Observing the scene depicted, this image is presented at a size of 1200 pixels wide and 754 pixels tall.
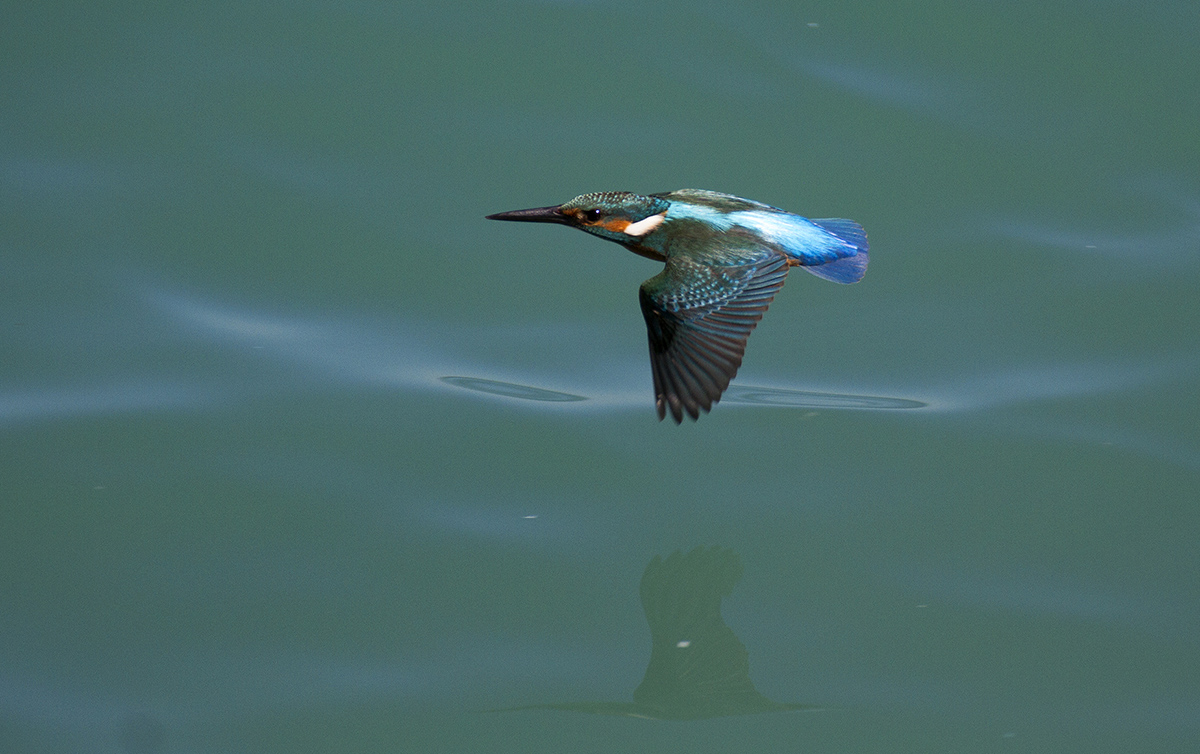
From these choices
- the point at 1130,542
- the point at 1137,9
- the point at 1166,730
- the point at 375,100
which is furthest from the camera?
the point at 1137,9

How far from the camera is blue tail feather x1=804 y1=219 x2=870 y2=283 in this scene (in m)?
4.17

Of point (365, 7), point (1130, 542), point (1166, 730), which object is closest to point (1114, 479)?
point (1130, 542)

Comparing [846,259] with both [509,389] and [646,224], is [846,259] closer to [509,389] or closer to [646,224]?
[646,224]

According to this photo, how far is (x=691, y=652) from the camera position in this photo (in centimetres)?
346

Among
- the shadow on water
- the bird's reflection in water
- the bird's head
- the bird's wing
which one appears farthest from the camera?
the shadow on water

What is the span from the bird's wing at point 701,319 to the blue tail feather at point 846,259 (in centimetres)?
28

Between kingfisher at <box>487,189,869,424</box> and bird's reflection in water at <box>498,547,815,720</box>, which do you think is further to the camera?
kingfisher at <box>487,189,869,424</box>

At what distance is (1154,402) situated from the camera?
423cm

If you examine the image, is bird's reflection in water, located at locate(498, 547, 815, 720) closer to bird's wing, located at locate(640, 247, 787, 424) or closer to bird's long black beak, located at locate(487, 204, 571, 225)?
bird's wing, located at locate(640, 247, 787, 424)

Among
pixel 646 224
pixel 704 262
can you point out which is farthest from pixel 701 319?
pixel 646 224

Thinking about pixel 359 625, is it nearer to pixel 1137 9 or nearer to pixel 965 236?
pixel 965 236

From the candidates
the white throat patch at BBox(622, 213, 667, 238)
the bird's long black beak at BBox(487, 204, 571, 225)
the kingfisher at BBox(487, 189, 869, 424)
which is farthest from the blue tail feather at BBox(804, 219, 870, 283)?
the bird's long black beak at BBox(487, 204, 571, 225)

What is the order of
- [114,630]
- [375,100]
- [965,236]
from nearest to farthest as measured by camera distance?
[114,630] < [965,236] < [375,100]

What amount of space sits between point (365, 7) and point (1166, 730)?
159 inches
